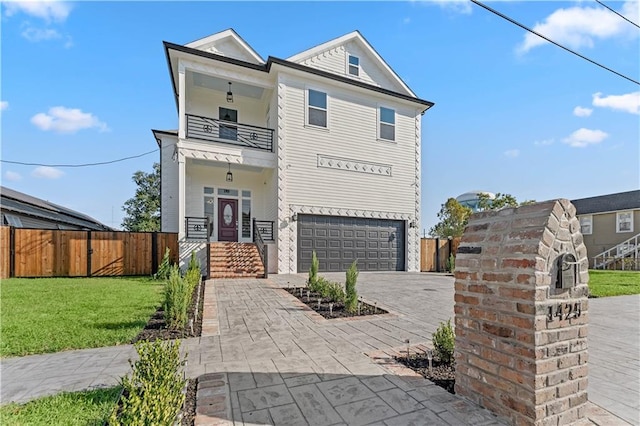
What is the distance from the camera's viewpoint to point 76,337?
4.17 m

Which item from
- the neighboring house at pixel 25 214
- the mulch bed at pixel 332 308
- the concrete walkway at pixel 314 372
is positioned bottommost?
the mulch bed at pixel 332 308

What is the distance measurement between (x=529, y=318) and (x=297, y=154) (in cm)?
1144

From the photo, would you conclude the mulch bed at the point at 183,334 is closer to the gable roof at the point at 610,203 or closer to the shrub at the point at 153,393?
the shrub at the point at 153,393

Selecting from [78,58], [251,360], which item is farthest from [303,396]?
[78,58]

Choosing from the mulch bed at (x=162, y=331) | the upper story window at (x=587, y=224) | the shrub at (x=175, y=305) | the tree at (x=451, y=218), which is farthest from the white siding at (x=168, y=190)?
the upper story window at (x=587, y=224)

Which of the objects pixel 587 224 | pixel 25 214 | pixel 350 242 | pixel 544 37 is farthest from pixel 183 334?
pixel 587 224

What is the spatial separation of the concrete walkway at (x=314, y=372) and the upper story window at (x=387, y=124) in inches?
425

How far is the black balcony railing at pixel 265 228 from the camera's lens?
1316 cm

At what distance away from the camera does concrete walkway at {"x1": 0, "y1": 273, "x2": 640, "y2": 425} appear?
2.29 m

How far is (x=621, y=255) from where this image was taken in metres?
22.0

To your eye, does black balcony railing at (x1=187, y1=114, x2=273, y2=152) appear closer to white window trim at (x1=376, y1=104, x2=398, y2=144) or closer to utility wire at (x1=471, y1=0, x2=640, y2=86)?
white window trim at (x1=376, y1=104, x2=398, y2=144)

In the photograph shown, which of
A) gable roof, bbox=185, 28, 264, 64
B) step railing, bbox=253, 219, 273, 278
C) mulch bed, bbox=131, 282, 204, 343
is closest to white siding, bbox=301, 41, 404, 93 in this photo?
gable roof, bbox=185, 28, 264, 64

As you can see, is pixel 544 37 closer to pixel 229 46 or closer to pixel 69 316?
pixel 69 316

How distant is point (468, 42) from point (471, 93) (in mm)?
2593
